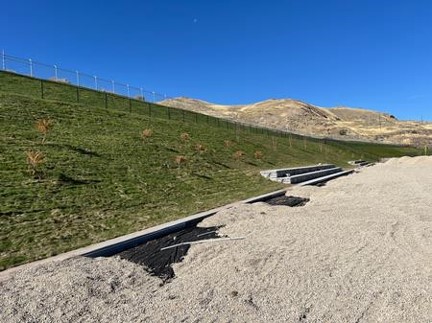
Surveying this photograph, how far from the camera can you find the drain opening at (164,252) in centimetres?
674

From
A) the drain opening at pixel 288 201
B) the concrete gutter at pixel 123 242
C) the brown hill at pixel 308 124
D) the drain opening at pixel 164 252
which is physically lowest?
the drain opening at pixel 288 201

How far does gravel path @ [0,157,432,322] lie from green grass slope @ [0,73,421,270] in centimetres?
164

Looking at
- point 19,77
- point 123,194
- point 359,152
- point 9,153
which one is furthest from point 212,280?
point 359,152

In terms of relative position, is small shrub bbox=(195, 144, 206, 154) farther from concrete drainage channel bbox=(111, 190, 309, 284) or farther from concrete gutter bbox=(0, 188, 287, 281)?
concrete drainage channel bbox=(111, 190, 309, 284)

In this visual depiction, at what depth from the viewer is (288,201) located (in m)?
15.1

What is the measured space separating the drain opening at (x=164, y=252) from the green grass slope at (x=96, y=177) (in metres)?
0.93

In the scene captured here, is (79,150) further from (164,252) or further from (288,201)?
(164,252)

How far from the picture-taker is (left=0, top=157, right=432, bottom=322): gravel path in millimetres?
4965

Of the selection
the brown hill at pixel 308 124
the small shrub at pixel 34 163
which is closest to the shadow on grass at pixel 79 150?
the small shrub at pixel 34 163

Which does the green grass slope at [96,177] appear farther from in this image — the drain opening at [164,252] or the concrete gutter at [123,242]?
the drain opening at [164,252]

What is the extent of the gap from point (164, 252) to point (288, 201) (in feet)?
26.9

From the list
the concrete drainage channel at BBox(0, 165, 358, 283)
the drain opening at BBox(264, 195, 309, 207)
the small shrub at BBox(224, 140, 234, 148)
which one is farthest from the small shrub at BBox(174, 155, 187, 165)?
the small shrub at BBox(224, 140, 234, 148)

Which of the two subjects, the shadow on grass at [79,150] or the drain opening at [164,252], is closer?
the drain opening at [164,252]

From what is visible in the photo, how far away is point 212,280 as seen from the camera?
Result: 614 centimetres
